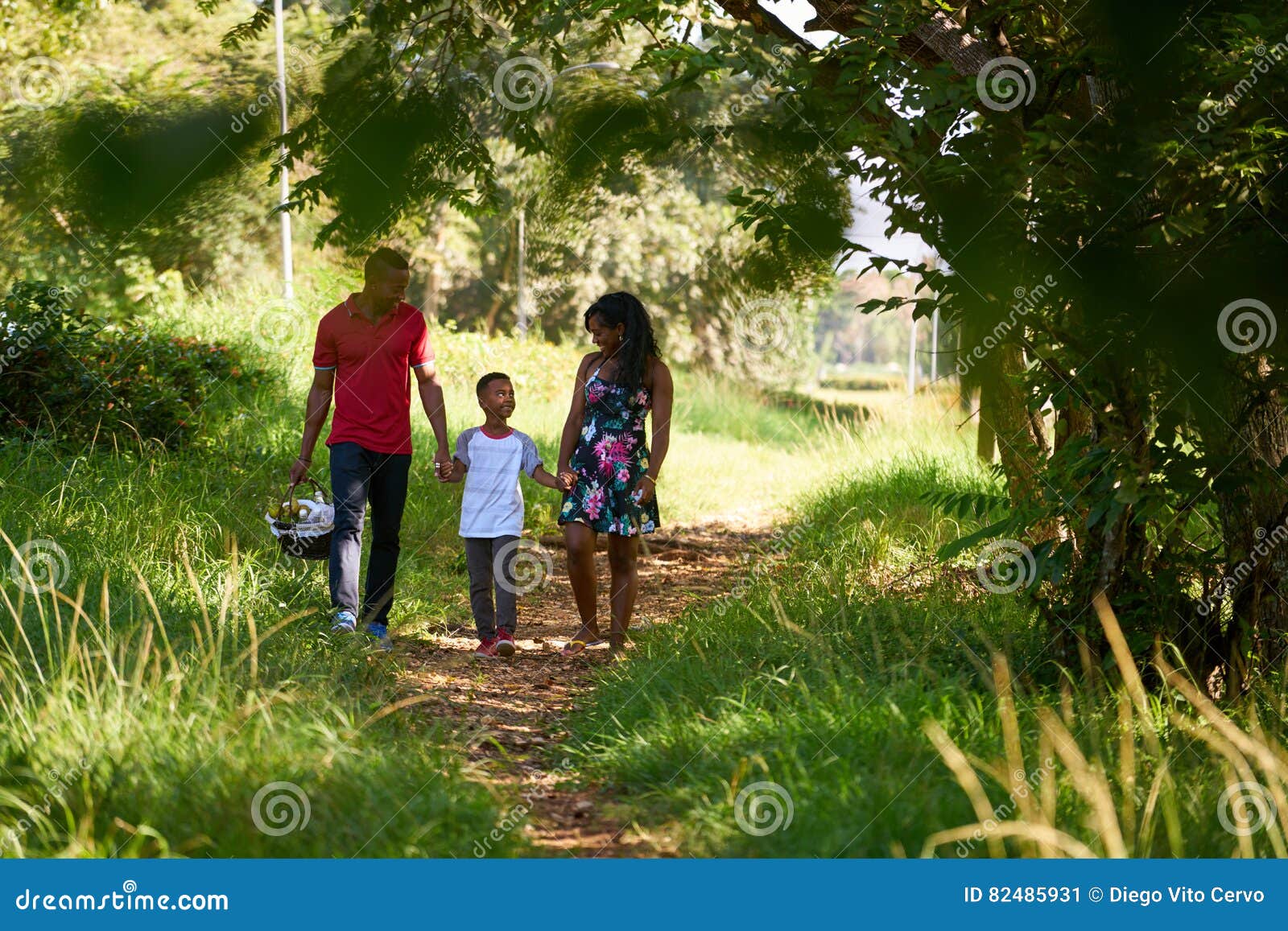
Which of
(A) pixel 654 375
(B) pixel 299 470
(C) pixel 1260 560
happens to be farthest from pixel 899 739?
(B) pixel 299 470

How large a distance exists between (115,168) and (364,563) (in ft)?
20.4

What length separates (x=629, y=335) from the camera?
19.6 ft

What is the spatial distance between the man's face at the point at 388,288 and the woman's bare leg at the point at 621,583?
159 cm

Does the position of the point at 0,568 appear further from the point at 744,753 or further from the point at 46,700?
the point at 744,753

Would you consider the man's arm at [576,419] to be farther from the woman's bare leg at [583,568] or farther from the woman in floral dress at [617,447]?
the woman's bare leg at [583,568]

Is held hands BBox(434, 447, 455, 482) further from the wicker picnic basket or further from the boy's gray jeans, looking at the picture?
the wicker picnic basket

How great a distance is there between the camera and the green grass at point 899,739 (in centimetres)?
311

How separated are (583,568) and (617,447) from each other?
2.12ft

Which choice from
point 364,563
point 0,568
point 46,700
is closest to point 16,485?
point 0,568

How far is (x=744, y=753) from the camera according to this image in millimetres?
3713

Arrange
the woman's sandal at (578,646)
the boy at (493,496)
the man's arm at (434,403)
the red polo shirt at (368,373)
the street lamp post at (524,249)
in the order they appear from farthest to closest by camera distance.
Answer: the woman's sandal at (578,646) < the boy at (493,496) < the man's arm at (434,403) < the red polo shirt at (368,373) < the street lamp post at (524,249)

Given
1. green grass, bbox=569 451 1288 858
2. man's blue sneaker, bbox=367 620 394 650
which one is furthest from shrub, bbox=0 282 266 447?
green grass, bbox=569 451 1288 858

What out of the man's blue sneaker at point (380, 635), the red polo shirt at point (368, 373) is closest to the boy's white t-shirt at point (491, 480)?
the red polo shirt at point (368, 373)

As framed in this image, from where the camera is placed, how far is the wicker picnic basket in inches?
221
